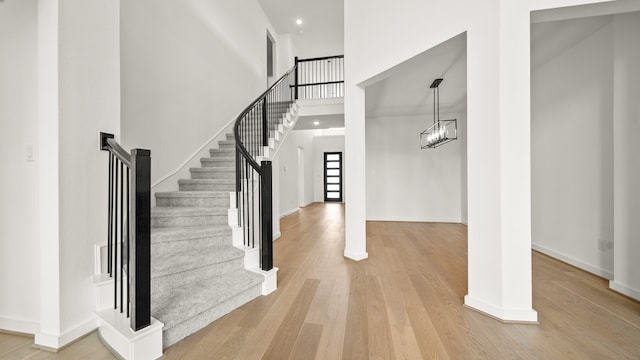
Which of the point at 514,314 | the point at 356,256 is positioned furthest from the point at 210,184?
the point at 514,314

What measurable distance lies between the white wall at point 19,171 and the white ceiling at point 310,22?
5276mm

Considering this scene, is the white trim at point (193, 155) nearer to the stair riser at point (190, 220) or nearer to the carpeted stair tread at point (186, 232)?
the stair riser at point (190, 220)

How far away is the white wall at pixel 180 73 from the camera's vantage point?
2.73 metres

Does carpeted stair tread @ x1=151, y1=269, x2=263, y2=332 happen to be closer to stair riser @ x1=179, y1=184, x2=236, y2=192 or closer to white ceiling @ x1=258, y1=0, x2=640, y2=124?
stair riser @ x1=179, y1=184, x2=236, y2=192

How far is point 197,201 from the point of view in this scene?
295 cm

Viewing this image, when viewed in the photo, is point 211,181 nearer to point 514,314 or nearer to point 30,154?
point 30,154

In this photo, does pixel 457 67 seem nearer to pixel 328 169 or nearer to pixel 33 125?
pixel 33 125

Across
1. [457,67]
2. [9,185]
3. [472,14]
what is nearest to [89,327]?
[9,185]

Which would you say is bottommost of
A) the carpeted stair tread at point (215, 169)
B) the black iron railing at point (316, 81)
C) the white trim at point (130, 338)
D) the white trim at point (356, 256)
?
the white trim at point (356, 256)

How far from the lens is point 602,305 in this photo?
212 centimetres

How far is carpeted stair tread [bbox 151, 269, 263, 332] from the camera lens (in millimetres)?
1703

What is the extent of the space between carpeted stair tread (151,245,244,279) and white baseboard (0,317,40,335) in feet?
2.70

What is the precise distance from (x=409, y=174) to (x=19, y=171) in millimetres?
6369

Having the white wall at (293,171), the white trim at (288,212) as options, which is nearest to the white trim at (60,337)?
the white wall at (293,171)
